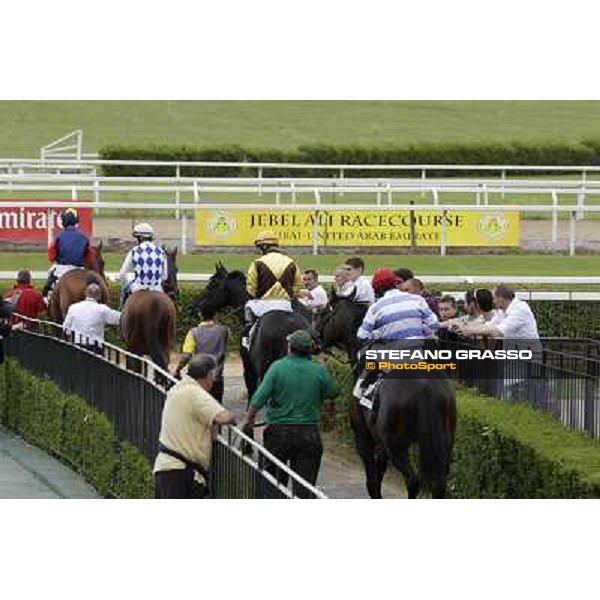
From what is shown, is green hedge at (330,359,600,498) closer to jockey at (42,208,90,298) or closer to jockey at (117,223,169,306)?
jockey at (117,223,169,306)

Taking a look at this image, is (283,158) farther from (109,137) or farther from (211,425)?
(211,425)

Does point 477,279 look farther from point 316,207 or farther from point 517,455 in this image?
point 517,455

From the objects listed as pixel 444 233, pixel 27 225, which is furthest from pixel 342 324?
pixel 27 225

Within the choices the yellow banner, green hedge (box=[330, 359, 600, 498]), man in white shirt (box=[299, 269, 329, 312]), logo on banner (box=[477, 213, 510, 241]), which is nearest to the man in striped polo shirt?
green hedge (box=[330, 359, 600, 498])

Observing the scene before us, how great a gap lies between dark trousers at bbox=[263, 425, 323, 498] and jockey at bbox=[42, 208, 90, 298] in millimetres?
5346

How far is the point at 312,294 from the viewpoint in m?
16.4

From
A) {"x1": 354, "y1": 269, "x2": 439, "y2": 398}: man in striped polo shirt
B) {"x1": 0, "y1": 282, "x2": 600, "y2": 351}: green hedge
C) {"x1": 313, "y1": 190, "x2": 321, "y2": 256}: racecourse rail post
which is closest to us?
{"x1": 354, "y1": 269, "x2": 439, "y2": 398}: man in striped polo shirt

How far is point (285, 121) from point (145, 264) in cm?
2704

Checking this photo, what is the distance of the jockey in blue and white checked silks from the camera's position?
15.2m

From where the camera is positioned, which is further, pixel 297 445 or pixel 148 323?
pixel 148 323

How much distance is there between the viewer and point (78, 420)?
1385 cm

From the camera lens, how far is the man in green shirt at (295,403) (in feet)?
36.1

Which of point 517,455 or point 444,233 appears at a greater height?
point 444,233

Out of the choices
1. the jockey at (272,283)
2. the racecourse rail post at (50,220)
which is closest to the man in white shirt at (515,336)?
the jockey at (272,283)
